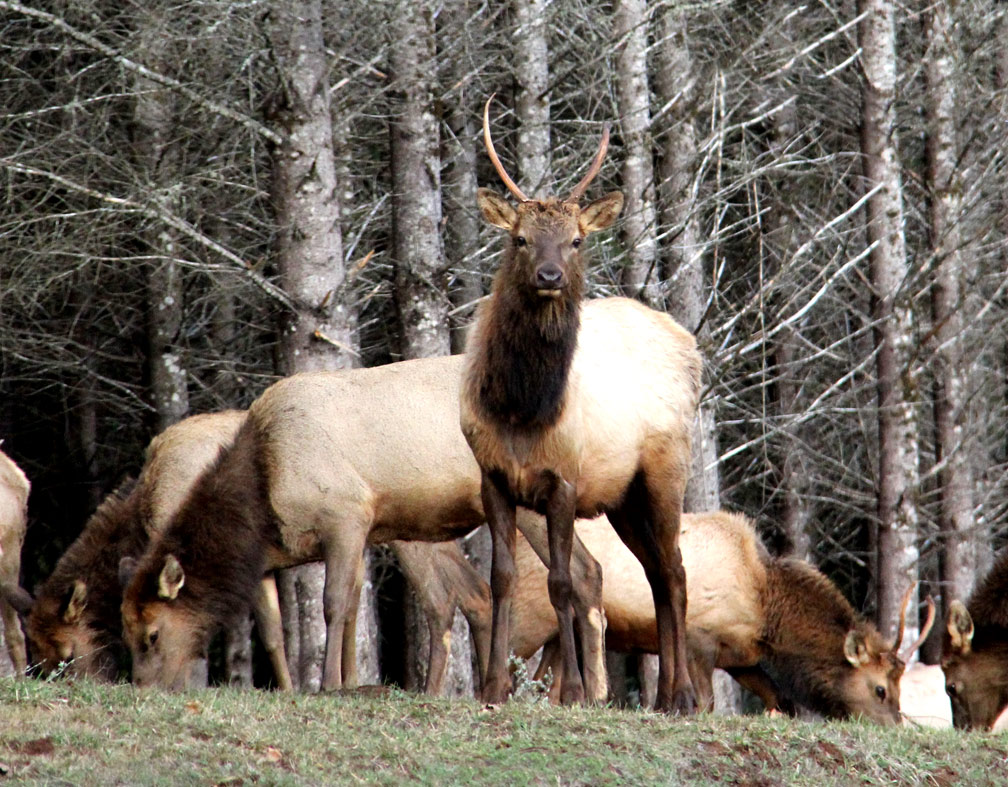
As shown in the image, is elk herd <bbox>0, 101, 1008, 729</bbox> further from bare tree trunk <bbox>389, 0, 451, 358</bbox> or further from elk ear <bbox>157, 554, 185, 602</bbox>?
A: bare tree trunk <bbox>389, 0, 451, 358</bbox>

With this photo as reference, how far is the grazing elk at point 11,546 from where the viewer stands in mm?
10984

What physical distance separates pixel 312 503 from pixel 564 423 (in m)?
2.09

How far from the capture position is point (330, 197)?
10.5 meters

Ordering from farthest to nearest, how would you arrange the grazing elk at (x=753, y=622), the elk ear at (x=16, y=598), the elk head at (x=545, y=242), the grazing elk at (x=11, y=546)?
the grazing elk at (x=11, y=546)
the grazing elk at (x=753, y=622)
the elk ear at (x=16, y=598)
the elk head at (x=545, y=242)

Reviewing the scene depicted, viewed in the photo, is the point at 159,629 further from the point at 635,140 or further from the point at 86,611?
the point at 635,140

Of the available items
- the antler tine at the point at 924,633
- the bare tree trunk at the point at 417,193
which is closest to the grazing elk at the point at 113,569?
the bare tree trunk at the point at 417,193

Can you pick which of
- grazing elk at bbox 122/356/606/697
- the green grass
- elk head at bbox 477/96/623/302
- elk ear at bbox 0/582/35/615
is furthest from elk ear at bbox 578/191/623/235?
elk ear at bbox 0/582/35/615

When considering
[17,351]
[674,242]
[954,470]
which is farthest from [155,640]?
[954,470]

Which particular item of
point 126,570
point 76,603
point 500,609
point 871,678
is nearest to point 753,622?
point 871,678

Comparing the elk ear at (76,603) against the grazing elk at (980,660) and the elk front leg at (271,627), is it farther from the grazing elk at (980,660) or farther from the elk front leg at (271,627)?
the grazing elk at (980,660)

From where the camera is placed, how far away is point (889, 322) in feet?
46.0

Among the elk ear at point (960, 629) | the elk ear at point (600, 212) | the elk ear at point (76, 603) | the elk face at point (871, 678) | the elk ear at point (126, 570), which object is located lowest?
the elk face at point (871, 678)

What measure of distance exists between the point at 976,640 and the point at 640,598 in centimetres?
245

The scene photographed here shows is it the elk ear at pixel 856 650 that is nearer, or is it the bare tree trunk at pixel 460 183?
the elk ear at pixel 856 650
